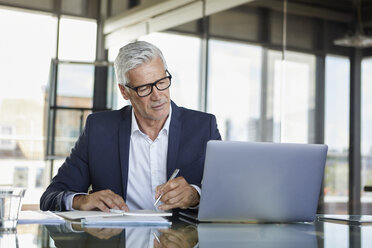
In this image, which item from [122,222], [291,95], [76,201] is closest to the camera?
[122,222]

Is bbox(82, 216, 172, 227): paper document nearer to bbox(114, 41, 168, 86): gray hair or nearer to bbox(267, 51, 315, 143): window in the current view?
bbox(114, 41, 168, 86): gray hair

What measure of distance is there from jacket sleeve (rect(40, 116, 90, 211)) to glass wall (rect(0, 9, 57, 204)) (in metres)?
3.28

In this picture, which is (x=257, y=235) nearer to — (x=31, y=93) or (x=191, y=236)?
(x=191, y=236)

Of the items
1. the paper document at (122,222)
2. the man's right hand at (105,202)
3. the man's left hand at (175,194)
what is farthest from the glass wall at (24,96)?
the paper document at (122,222)

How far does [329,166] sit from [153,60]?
168 inches

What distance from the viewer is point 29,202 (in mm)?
5305

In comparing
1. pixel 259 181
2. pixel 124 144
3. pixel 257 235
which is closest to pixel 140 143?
pixel 124 144

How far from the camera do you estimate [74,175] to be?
6.97 feet

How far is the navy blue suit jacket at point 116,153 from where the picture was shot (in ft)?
6.85

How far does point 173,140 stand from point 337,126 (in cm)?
417

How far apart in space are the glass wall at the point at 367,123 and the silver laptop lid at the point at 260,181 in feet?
15.1

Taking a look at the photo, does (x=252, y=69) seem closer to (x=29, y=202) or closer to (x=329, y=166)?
(x=329, y=166)

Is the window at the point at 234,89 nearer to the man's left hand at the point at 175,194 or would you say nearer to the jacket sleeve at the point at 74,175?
the jacket sleeve at the point at 74,175

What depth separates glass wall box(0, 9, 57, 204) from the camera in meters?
5.25
